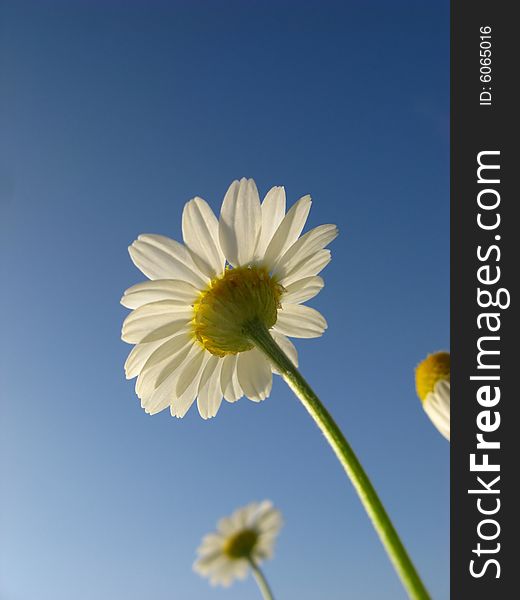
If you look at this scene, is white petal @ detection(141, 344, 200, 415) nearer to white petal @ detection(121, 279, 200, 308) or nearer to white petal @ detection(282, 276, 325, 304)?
white petal @ detection(121, 279, 200, 308)

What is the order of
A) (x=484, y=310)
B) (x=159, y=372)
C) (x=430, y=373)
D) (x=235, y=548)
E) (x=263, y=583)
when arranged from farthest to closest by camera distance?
(x=235, y=548)
(x=263, y=583)
(x=159, y=372)
(x=484, y=310)
(x=430, y=373)

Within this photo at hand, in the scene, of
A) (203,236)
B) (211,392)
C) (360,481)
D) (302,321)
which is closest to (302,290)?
(302,321)

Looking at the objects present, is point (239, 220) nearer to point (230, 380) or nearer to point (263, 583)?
point (230, 380)

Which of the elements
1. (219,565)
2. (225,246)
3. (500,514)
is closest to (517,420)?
(500,514)

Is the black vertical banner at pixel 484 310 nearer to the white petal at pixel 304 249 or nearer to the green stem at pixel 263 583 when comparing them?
the white petal at pixel 304 249

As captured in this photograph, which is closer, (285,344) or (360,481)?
(360,481)

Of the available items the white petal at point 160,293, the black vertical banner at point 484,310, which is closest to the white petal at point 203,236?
the white petal at point 160,293
